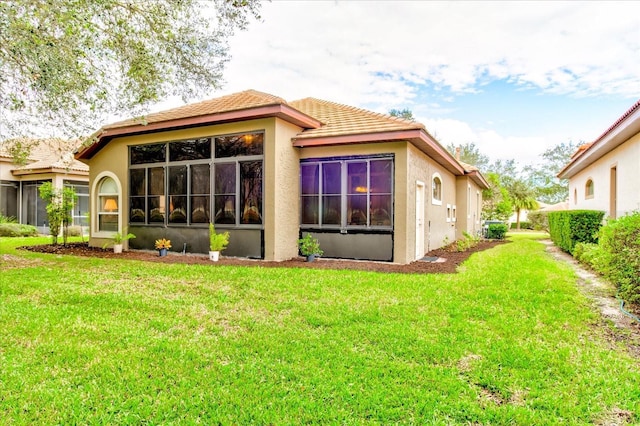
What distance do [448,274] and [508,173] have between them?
187ft

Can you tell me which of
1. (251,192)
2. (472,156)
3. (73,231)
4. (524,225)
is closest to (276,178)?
(251,192)

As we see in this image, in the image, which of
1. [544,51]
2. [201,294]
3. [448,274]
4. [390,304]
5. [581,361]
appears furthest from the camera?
[544,51]

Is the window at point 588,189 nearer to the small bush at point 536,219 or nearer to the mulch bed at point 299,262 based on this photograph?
the mulch bed at point 299,262

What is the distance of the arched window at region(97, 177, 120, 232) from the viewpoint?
13266mm

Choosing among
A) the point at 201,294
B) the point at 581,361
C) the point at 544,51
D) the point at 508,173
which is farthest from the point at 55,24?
the point at 508,173

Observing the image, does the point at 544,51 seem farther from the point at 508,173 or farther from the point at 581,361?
the point at 508,173

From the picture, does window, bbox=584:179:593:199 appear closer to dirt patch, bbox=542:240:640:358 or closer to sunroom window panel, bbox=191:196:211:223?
dirt patch, bbox=542:240:640:358

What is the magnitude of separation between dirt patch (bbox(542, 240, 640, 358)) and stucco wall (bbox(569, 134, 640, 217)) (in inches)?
118

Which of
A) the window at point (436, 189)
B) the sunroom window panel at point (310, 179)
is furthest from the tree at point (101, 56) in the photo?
the window at point (436, 189)

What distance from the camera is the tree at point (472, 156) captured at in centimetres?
5415

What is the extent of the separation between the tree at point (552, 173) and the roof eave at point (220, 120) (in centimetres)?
4604

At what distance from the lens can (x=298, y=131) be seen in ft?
35.5

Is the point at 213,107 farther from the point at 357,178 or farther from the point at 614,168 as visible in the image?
the point at 614,168

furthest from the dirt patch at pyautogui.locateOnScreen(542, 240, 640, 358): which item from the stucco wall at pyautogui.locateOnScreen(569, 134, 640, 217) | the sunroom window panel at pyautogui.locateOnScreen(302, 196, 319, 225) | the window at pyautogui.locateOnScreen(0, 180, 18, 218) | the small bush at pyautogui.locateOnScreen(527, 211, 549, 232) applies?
the small bush at pyautogui.locateOnScreen(527, 211, 549, 232)
